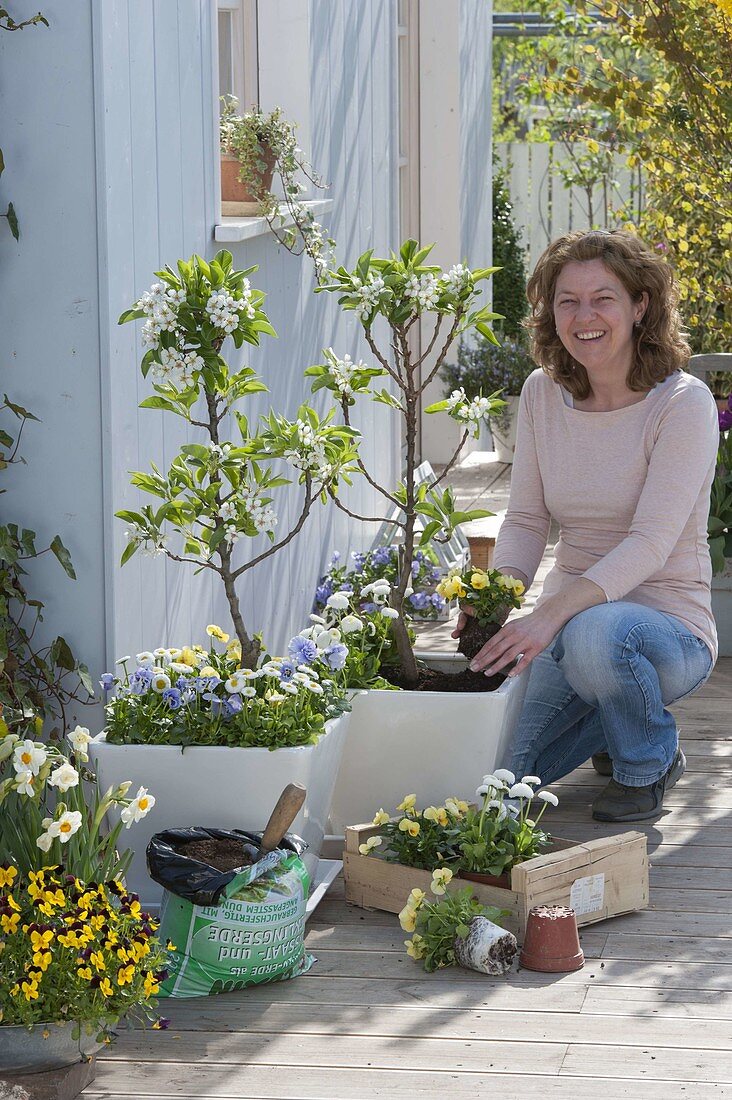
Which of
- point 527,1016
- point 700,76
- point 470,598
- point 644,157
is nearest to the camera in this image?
point 527,1016

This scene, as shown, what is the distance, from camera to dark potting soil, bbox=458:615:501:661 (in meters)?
3.07

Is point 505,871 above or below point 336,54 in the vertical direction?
below

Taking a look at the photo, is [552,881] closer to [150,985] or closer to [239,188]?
[150,985]

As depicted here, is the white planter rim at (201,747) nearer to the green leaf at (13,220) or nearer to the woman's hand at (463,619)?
the woman's hand at (463,619)

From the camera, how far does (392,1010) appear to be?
2352mm

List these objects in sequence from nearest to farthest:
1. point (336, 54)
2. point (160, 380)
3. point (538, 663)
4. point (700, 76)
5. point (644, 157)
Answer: point (160, 380)
point (538, 663)
point (336, 54)
point (700, 76)
point (644, 157)

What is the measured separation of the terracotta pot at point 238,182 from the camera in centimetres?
359

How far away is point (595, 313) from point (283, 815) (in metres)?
1.23

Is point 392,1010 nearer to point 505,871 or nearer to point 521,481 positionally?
point 505,871

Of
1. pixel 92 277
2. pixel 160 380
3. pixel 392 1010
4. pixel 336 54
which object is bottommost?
pixel 392 1010

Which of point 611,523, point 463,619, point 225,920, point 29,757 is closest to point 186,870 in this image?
point 225,920

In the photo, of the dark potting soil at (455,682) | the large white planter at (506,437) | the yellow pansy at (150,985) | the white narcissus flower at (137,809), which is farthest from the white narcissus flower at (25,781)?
the large white planter at (506,437)

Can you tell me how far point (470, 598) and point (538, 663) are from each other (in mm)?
289

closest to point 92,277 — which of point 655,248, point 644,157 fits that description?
point 644,157
